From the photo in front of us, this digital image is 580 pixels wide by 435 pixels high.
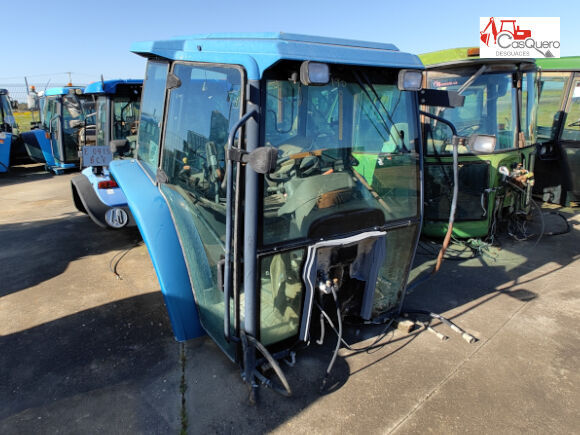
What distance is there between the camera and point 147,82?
3.21 meters

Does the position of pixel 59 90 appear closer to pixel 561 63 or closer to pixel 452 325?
pixel 452 325

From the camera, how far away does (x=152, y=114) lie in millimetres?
2986

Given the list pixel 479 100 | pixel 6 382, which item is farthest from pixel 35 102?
pixel 479 100

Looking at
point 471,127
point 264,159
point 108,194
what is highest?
point 471,127

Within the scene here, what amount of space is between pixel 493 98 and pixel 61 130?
869 centimetres

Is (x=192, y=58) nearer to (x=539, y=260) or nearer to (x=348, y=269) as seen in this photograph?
(x=348, y=269)

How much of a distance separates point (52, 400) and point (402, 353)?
7.47 ft

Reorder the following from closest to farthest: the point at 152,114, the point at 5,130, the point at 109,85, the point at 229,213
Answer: the point at 229,213 → the point at 152,114 → the point at 109,85 → the point at 5,130

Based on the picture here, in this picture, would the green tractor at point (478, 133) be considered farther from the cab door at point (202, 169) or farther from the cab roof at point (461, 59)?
the cab door at point (202, 169)

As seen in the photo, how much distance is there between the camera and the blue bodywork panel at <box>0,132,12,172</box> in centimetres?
944

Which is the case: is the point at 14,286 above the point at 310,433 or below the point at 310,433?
above

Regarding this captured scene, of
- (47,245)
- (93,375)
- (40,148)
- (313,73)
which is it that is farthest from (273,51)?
(40,148)

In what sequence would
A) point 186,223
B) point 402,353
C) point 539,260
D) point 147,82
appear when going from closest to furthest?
point 186,223 → point 402,353 → point 147,82 → point 539,260

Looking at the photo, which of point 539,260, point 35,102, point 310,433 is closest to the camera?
point 310,433
